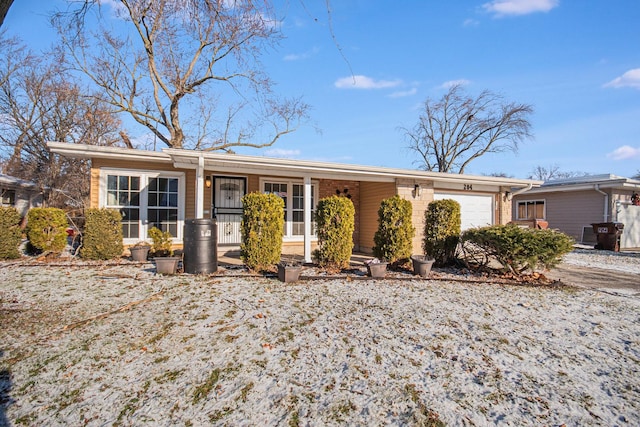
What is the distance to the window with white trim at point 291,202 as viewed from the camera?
30.2ft

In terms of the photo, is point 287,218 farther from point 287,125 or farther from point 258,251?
point 287,125

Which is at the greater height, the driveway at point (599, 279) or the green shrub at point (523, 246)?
the green shrub at point (523, 246)

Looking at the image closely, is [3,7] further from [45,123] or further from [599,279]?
[45,123]

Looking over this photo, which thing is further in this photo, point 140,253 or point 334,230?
point 140,253

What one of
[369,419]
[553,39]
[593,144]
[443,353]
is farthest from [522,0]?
[593,144]

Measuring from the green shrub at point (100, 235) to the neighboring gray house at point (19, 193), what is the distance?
9393 millimetres

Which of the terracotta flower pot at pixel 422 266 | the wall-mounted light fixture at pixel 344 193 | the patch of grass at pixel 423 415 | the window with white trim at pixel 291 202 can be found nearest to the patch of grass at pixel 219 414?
the patch of grass at pixel 423 415

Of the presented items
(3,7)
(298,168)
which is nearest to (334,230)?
(298,168)

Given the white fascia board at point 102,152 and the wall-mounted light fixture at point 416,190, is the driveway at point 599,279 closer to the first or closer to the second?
the wall-mounted light fixture at point 416,190

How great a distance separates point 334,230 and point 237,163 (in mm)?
2561

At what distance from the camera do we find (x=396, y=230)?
6477 mm

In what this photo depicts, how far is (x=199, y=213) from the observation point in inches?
254

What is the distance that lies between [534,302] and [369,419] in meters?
3.68

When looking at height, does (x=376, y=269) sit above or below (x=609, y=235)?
below
